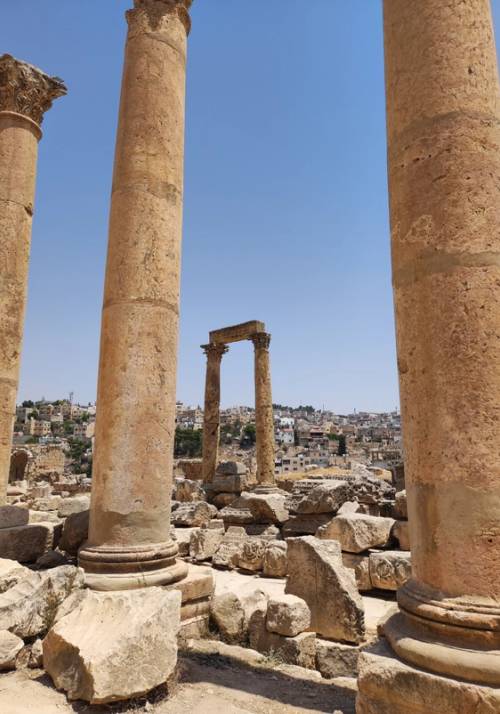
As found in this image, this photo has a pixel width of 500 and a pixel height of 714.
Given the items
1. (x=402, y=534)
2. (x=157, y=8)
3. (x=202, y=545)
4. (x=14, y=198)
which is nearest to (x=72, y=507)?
(x=202, y=545)

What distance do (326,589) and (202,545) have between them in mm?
5508

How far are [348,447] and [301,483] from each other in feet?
318

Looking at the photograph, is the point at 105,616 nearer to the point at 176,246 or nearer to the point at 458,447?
the point at 458,447

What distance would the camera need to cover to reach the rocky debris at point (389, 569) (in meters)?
8.39

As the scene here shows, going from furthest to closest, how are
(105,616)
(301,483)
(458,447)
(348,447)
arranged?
(348,447) → (301,483) → (105,616) → (458,447)

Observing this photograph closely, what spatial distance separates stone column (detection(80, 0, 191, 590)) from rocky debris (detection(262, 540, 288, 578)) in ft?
13.2

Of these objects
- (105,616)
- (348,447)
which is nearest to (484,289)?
(105,616)

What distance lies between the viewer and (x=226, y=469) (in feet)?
76.3

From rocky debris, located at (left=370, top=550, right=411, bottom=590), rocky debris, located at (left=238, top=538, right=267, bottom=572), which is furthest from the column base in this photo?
rocky debris, located at (left=238, top=538, right=267, bottom=572)

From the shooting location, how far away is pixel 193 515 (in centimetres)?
1511

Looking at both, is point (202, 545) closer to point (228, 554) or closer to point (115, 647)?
point (228, 554)

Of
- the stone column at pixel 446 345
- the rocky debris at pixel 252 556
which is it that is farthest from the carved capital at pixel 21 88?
the rocky debris at pixel 252 556

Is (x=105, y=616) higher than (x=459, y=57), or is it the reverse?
(x=459, y=57)

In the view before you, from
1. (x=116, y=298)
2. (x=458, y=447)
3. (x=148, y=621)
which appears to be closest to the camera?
(x=458, y=447)
